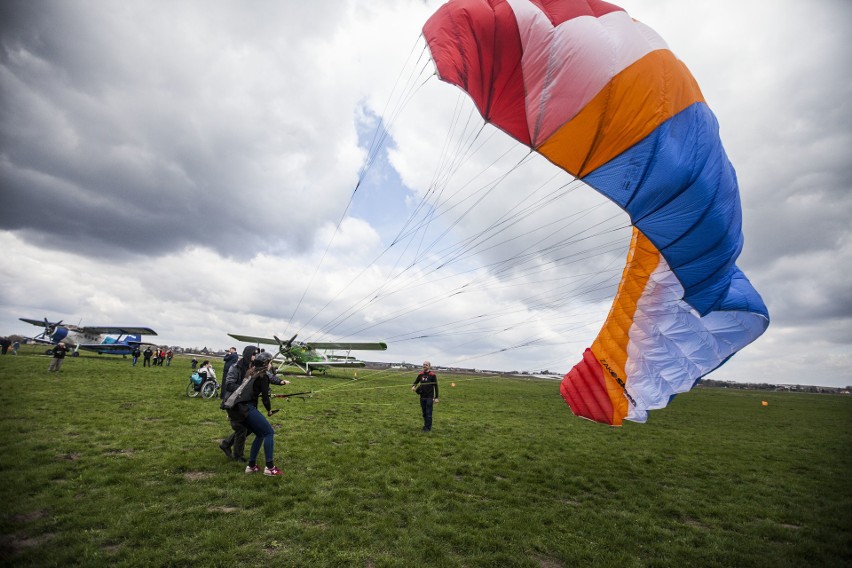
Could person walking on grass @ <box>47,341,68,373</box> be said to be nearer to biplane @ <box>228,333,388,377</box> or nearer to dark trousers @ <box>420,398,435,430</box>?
biplane @ <box>228,333,388,377</box>

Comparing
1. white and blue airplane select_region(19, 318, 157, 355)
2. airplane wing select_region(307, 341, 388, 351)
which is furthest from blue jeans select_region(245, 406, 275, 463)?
white and blue airplane select_region(19, 318, 157, 355)

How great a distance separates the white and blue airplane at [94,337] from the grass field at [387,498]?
2632cm

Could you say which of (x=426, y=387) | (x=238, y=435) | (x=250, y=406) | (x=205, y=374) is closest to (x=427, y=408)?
(x=426, y=387)

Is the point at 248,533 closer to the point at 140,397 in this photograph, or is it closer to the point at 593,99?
the point at 593,99

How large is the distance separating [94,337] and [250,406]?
38.8 metres

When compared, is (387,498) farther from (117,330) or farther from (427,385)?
(117,330)

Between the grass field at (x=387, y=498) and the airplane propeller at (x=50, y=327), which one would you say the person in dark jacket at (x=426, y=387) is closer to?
the grass field at (x=387, y=498)

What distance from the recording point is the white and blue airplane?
105 feet

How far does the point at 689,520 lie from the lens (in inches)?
219

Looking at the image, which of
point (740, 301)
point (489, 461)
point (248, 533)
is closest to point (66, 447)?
point (248, 533)

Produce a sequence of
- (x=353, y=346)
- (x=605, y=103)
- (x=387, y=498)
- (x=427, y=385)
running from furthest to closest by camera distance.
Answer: (x=353, y=346)
(x=427, y=385)
(x=387, y=498)
(x=605, y=103)

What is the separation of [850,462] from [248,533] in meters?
15.7

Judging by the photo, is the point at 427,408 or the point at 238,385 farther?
the point at 427,408

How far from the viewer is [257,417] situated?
6.13 meters
